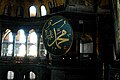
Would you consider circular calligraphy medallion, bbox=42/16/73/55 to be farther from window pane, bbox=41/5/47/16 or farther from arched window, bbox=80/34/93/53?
window pane, bbox=41/5/47/16

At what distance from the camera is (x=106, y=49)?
60.4 ft

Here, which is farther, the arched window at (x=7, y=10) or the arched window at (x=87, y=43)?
the arched window at (x=7, y=10)

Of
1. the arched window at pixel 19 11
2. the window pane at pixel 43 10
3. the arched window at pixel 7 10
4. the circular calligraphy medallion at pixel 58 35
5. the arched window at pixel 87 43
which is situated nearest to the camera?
the circular calligraphy medallion at pixel 58 35

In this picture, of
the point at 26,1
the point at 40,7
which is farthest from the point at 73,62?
the point at 26,1

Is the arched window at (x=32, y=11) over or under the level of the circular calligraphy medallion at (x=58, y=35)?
over

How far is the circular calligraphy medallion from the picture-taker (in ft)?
49.9

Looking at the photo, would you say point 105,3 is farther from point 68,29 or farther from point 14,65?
point 14,65

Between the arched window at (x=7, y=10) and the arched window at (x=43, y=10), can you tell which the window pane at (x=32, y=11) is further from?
the arched window at (x=7, y=10)

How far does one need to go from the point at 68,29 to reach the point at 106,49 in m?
5.18

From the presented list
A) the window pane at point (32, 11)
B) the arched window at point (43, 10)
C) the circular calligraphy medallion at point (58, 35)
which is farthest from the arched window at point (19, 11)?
the circular calligraphy medallion at point (58, 35)

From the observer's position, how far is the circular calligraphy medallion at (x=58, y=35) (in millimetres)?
15211

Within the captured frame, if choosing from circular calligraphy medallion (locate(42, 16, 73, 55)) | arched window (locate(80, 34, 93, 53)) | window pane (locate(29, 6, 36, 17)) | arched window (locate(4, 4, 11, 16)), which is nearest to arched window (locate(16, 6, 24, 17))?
arched window (locate(4, 4, 11, 16))

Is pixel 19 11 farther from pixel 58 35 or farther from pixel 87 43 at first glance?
pixel 87 43

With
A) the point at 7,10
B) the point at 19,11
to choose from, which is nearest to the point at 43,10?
the point at 19,11
